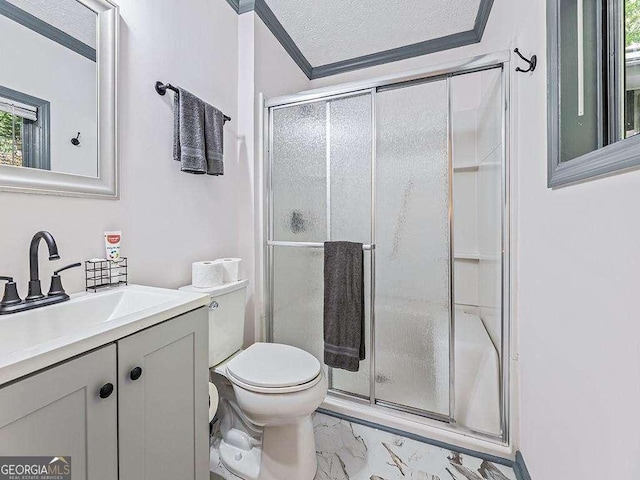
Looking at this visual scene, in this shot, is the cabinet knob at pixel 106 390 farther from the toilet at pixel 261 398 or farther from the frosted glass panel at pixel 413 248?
the frosted glass panel at pixel 413 248

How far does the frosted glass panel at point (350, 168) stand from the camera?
1659mm

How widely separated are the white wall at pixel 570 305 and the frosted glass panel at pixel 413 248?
0.33 meters

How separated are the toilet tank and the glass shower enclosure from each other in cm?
40

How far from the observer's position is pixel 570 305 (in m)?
0.84

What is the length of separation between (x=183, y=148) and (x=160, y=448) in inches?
47.1

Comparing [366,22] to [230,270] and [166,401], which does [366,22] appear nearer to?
[230,270]

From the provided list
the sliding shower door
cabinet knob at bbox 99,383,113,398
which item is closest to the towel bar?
the sliding shower door

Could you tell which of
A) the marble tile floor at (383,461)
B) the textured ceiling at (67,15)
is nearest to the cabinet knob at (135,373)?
the marble tile floor at (383,461)

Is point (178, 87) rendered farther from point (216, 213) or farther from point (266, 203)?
point (266, 203)

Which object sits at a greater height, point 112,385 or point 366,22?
point 366,22

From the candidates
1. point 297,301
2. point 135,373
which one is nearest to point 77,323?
point 135,373

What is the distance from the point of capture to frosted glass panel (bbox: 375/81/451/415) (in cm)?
151

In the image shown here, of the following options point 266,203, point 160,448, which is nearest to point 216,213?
point 266,203

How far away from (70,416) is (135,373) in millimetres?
144
